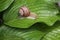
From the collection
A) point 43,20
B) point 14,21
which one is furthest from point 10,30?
point 43,20

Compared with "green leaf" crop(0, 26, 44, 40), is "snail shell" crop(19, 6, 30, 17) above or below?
above

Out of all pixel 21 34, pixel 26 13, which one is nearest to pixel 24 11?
pixel 26 13

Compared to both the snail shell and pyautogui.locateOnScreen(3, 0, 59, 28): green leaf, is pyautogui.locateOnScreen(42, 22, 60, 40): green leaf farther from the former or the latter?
the snail shell

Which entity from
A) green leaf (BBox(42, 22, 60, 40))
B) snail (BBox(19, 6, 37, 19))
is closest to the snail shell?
snail (BBox(19, 6, 37, 19))

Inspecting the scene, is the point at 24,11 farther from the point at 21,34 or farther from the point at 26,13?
the point at 21,34

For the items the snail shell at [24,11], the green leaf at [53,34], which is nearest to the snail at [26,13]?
the snail shell at [24,11]
